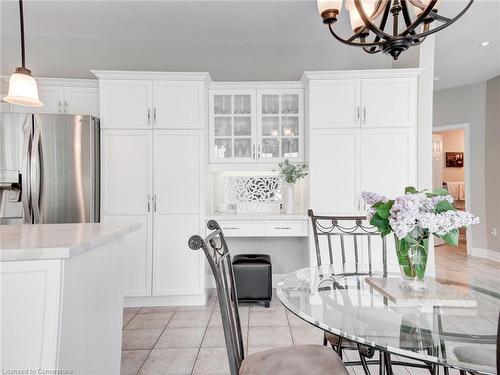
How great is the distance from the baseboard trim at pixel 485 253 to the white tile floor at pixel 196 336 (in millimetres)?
3251

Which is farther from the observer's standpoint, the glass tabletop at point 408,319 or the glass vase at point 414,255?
the glass vase at point 414,255

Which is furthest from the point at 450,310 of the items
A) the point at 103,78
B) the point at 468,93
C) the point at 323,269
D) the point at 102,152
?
the point at 468,93

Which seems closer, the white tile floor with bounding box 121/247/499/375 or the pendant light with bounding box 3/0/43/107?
the pendant light with bounding box 3/0/43/107

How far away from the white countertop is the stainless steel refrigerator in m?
1.35

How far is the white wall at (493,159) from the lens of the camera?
5020 mm

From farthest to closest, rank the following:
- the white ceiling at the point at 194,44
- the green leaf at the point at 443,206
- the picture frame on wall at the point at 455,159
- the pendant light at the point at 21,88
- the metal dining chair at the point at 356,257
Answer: the picture frame on wall at the point at 455,159, the white ceiling at the point at 194,44, the pendant light at the point at 21,88, the metal dining chair at the point at 356,257, the green leaf at the point at 443,206

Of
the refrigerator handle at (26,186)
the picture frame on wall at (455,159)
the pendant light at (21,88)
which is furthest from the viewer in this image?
the picture frame on wall at (455,159)

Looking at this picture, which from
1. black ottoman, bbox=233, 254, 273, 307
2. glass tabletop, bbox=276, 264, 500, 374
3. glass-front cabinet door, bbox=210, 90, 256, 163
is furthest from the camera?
glass-front cabinet door, bbox=210, 90, 256, 163

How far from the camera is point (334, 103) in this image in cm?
325

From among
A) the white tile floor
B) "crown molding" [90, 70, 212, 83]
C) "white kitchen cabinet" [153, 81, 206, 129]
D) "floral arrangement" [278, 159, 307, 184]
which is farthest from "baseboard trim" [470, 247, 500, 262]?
"crown molding" [90, 70, 212, 83]

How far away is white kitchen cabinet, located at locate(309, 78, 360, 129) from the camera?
324cm

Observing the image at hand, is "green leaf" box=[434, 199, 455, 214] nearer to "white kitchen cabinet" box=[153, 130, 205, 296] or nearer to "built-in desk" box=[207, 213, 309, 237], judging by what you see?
"built-in desk" box=[207, 213, 309, 237]

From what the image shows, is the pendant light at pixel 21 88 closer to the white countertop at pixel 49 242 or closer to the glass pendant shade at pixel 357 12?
the white countertop at pixel 49 242

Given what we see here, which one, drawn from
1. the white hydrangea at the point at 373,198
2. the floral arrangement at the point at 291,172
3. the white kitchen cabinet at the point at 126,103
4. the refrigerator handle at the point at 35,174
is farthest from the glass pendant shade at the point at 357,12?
the refrigerator handle at the point at 35,174
